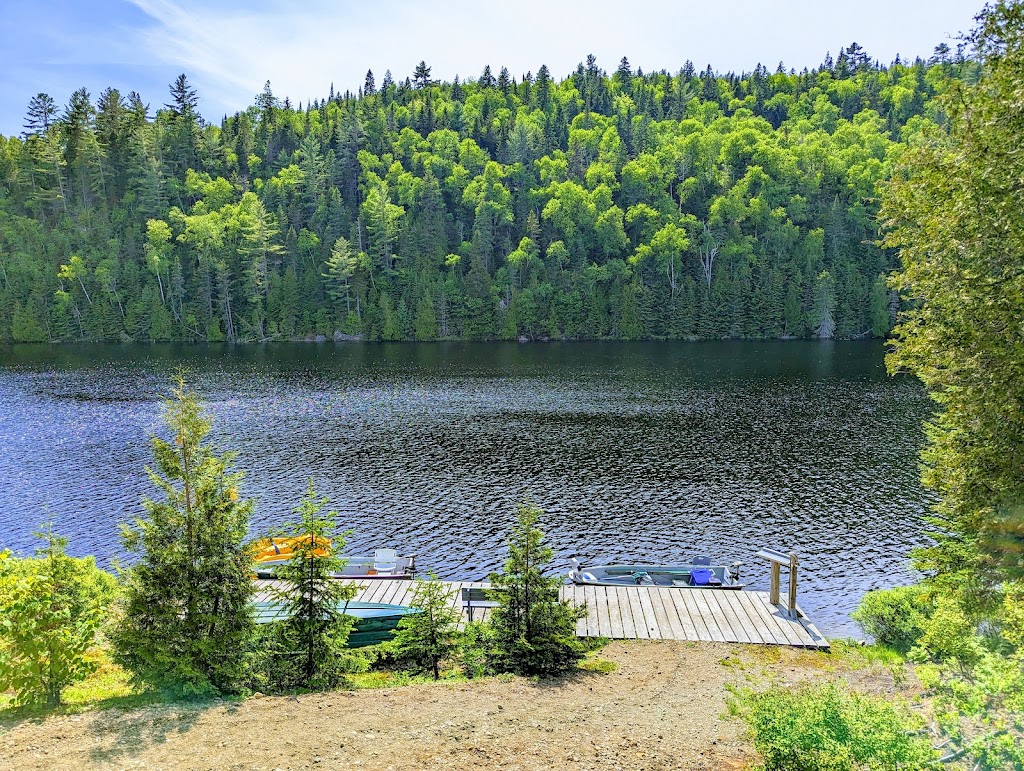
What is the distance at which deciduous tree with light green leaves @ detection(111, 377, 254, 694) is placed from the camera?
1127cm

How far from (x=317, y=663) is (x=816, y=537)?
23.0 meters

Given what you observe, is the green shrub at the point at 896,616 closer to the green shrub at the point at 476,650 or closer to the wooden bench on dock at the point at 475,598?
the wooden bench on dock at the point at 475,598

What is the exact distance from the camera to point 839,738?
24.7 ft

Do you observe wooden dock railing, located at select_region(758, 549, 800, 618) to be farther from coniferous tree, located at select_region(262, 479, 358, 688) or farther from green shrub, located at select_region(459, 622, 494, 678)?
coniferous tree, located at select_region(262, 479, 358, 688)

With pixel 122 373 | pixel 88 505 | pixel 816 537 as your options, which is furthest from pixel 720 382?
pixel 122 373

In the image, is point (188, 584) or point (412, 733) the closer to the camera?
point (412, 733)

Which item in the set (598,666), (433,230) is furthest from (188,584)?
(433,230)

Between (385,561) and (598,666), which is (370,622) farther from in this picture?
(598,666)

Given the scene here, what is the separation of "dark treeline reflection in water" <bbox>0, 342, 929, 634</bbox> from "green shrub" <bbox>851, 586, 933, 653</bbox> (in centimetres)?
288

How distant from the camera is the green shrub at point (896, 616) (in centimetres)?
1659

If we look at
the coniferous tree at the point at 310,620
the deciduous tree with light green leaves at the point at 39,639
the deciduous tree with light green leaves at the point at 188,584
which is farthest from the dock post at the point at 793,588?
the deciduous tree with light green leaves at the point at 39,639

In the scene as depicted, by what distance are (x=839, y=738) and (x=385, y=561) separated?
57.7 ft

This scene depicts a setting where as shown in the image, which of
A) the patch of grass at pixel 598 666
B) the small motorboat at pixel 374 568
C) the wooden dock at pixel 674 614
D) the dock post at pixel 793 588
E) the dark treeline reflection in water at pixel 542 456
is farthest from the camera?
the dark treeline reflection in water at pixel 542 456

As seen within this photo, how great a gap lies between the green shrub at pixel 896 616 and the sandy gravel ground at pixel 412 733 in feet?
24.7
